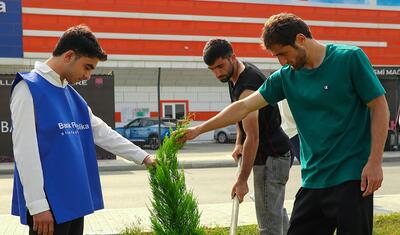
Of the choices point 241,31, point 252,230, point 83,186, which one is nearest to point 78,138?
point 83,186

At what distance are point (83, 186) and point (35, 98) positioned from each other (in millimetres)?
555

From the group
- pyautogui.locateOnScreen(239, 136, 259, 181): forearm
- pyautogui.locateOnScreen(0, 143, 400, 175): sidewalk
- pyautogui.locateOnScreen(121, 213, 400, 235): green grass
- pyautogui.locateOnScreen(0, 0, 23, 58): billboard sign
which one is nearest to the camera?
pyautogui.locateOnScreen(239, 136, 259, 181): forearm

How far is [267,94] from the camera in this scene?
3303mm

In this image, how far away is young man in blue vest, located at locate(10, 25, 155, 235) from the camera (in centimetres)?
269

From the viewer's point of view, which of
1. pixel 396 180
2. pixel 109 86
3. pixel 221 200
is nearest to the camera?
pixel 221 200

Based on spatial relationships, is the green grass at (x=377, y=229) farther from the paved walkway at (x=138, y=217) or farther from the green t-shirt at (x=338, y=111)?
the green t-shirt at (x=338, y=111)

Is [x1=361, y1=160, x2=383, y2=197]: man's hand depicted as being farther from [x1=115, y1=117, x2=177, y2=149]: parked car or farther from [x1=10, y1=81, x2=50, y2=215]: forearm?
[x1=115, y1=117, x2=177, y2=149]: parked car

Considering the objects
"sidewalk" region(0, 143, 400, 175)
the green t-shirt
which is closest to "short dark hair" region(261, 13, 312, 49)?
the green t-shirt

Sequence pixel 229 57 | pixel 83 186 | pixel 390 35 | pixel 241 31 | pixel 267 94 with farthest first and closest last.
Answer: pixel 390 35, pixel 241 31, pixel 229 57, pixel 267 94, pixel 83 186

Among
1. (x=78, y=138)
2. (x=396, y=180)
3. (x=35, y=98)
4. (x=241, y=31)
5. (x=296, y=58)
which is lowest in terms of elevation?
(x=396, y=180)

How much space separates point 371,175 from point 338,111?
15.0 inches

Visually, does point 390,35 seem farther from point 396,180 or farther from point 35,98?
point 35,98

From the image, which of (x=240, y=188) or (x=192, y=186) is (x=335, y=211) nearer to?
(x=240, y=188)

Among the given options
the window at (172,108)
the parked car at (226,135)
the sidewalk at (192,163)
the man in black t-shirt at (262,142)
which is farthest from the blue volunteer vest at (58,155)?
the parked car at (226,135)
